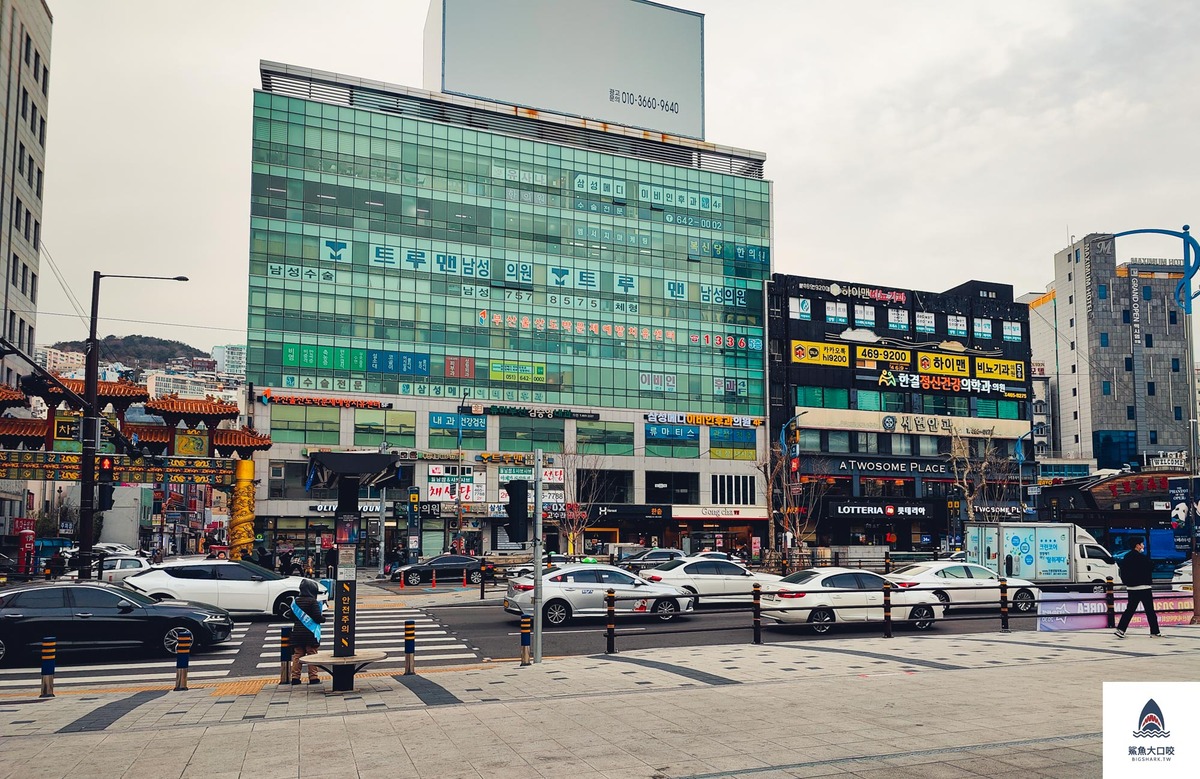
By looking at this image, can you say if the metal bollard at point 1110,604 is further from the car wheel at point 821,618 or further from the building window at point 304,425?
the building window at point 304,425

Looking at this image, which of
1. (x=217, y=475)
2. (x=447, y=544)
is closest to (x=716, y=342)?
(x=447, y=544)

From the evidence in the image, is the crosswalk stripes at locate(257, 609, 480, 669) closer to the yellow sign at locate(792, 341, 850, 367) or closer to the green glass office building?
the green glass office building

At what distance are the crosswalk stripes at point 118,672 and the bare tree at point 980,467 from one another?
6409cm

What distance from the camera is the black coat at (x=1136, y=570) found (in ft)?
65.4

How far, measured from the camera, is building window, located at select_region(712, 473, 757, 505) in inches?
3039

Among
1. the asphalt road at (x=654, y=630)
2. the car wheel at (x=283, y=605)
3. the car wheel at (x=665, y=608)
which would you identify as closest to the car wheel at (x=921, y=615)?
the asphalt road at (x=654, y=630)

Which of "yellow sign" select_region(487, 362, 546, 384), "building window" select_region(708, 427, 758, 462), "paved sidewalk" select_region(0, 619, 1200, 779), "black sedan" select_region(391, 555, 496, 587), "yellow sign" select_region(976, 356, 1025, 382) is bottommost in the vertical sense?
"black sedan" select_region(391, 555, 496, 587)

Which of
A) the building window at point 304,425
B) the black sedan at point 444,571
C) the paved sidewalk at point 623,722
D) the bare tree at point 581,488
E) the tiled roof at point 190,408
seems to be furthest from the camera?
the bare tree at point 581,488

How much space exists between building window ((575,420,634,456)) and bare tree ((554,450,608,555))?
78 cm

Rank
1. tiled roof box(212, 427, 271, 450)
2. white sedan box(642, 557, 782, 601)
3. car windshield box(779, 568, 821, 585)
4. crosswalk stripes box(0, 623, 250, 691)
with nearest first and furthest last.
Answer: crosswalk stripes box(0, 623, 250, 691), car windshield box(779, 568, 821, 585), white sedan box(642, 557, 782, 601), tiled roof box(212, 427, 271, 450)

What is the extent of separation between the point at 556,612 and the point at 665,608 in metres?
2.97

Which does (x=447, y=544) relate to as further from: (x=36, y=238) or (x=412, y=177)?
(x=36, y=238)

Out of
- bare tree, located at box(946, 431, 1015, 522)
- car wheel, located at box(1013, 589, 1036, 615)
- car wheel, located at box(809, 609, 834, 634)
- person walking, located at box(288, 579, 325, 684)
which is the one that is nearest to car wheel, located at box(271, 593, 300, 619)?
person walking, located at box(288, 579, 325, 684)

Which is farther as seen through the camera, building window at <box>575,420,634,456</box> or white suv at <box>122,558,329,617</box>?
Answer: building window at <box>575,420,634,456</box>
